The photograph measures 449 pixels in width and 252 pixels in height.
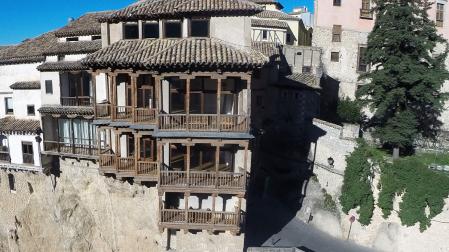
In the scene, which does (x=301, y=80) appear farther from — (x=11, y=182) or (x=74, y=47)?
(x=11, y=182)

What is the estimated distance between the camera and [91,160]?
2753cm

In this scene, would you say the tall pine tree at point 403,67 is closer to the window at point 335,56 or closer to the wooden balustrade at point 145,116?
the window at point 335,56

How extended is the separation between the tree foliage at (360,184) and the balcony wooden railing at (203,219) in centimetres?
1065

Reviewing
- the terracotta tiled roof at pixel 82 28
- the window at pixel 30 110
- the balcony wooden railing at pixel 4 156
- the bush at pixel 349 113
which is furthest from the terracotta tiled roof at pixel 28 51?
the bush at pixel 349 113

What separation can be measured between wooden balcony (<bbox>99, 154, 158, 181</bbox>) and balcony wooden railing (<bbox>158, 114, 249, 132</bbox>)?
2843 mm

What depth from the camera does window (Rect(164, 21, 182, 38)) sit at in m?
22.2

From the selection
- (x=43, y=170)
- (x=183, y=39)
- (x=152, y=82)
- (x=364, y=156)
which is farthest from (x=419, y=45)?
→ (x=43, y=170)

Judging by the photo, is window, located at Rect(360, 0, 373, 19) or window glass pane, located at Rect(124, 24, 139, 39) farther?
window, located at Rect(360, 0, 373, 19)

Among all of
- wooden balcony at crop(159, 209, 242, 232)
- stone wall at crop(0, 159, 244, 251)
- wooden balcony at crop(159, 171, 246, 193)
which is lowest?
stone wall at crop(0, 159, 244, 251)

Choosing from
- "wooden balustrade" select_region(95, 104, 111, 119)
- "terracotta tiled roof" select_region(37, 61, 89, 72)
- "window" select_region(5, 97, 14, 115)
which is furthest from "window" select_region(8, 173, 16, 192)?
"wooden balustrade" select_region(95, 104, 111, 119)

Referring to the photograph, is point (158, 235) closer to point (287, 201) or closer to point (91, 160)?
point (91, 160)

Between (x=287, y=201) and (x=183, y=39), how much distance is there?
1699cm

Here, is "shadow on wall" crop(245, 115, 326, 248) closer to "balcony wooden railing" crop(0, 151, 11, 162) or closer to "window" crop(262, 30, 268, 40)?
"window" crop(262, 30, 268, 40)

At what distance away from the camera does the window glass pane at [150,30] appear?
2266 centimetres
